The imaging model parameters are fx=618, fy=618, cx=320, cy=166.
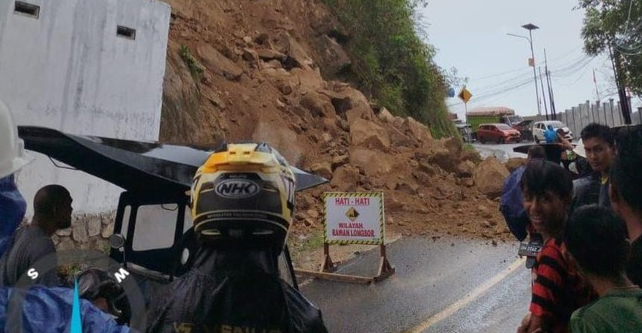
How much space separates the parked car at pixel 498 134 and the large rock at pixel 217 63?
102 ft

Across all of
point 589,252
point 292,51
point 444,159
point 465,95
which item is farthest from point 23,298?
point 465,95

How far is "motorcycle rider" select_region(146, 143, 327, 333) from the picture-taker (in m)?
1.81

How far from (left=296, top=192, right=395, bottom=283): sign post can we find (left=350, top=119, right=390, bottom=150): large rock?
683cm

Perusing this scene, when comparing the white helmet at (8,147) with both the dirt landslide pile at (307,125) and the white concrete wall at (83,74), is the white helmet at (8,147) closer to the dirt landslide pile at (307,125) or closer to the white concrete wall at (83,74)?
the white concrete wall at (83,74)

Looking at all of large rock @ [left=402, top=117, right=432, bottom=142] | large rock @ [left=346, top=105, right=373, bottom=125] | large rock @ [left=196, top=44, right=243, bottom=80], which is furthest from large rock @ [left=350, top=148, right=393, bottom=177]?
large rock @ [left=196, top=44, right=243, bottom=80]

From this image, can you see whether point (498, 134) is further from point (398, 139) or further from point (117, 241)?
point (117, 241)

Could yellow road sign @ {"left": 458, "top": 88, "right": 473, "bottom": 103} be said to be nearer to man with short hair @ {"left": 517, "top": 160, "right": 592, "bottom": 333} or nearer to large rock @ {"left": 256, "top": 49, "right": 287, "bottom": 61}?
large rock @ {"left": 256, "top": 49, "right": 287, "bottom": 61}

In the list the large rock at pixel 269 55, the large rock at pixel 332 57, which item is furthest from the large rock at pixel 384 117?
the large rock at pixel 269 55

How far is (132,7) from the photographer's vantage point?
9680 millimetres

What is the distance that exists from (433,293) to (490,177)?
8.22 metres

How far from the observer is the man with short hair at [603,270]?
6.29 feet

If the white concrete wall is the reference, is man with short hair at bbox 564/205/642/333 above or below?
below

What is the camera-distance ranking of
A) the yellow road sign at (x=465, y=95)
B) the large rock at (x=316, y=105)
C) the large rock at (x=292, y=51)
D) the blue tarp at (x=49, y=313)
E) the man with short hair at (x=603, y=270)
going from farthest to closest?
the yellow road sign at (x=465, y=95)
the large rock at (x=292, y=51)
the large rock at (x=316, y=105)
the man with short hair at (x=603, y=270)
the blue tarp at (x=49, y=313)

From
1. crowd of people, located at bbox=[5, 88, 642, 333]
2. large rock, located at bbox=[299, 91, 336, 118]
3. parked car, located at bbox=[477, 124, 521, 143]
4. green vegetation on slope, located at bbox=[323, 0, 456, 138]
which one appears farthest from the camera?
parked car, located at bbox=[477, 124, 521, 143]
